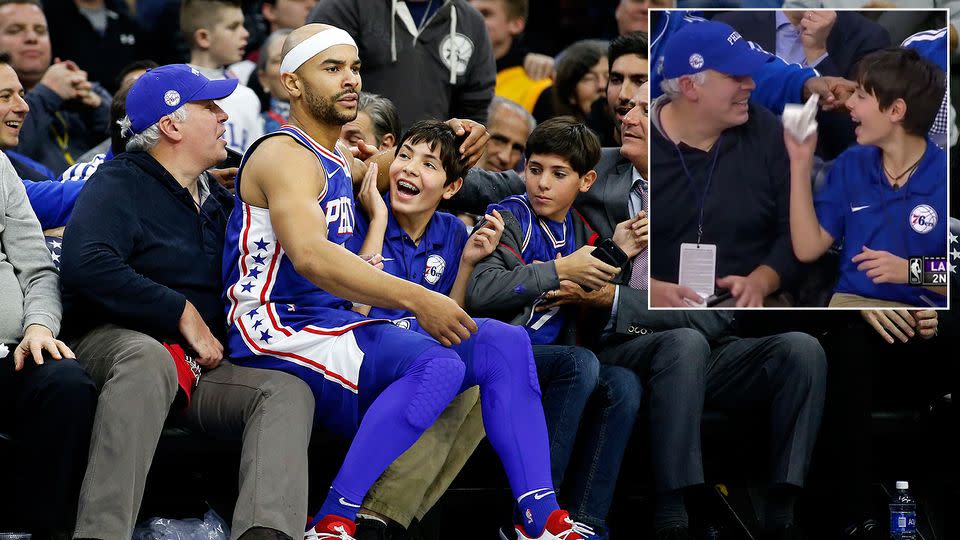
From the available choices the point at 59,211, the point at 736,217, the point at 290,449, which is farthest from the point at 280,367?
the point at 736,217

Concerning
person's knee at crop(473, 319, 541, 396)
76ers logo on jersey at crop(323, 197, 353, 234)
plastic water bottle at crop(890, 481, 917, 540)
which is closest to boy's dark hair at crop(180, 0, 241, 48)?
76ers logo on jersey at crop(323, 197, 353, 234)

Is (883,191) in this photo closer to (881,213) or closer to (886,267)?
(881,213)

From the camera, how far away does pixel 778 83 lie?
4.65 m

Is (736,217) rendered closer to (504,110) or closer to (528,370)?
(528,370)

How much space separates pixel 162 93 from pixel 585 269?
5.18ft

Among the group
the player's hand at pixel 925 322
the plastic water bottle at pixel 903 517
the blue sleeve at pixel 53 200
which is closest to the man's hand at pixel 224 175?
the blue sleeve at pixel 53 200

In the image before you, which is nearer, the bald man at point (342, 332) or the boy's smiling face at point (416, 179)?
the bald man at point (342, 332)

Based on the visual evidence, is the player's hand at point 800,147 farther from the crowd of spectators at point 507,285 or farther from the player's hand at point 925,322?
the player's hand at point 925,322

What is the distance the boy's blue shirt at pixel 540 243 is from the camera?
15.8 feet

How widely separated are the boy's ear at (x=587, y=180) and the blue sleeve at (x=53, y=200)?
6.06 feet

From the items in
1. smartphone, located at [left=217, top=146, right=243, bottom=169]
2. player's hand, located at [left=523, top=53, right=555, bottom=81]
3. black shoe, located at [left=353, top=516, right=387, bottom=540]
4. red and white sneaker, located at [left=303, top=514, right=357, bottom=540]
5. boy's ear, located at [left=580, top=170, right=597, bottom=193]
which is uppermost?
player's hand, located at [left=523, top=53, right=555, bottom=81]

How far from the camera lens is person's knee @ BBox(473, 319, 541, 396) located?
4.13 m

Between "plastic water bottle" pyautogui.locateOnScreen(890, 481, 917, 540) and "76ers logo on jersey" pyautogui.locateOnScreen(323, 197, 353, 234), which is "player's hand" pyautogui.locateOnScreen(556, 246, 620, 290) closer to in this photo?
"76ers logo on jersey" pyautogui.locateOnScreen(323, 197, 353, 234)

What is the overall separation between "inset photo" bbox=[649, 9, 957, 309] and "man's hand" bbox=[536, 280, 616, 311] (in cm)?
27
